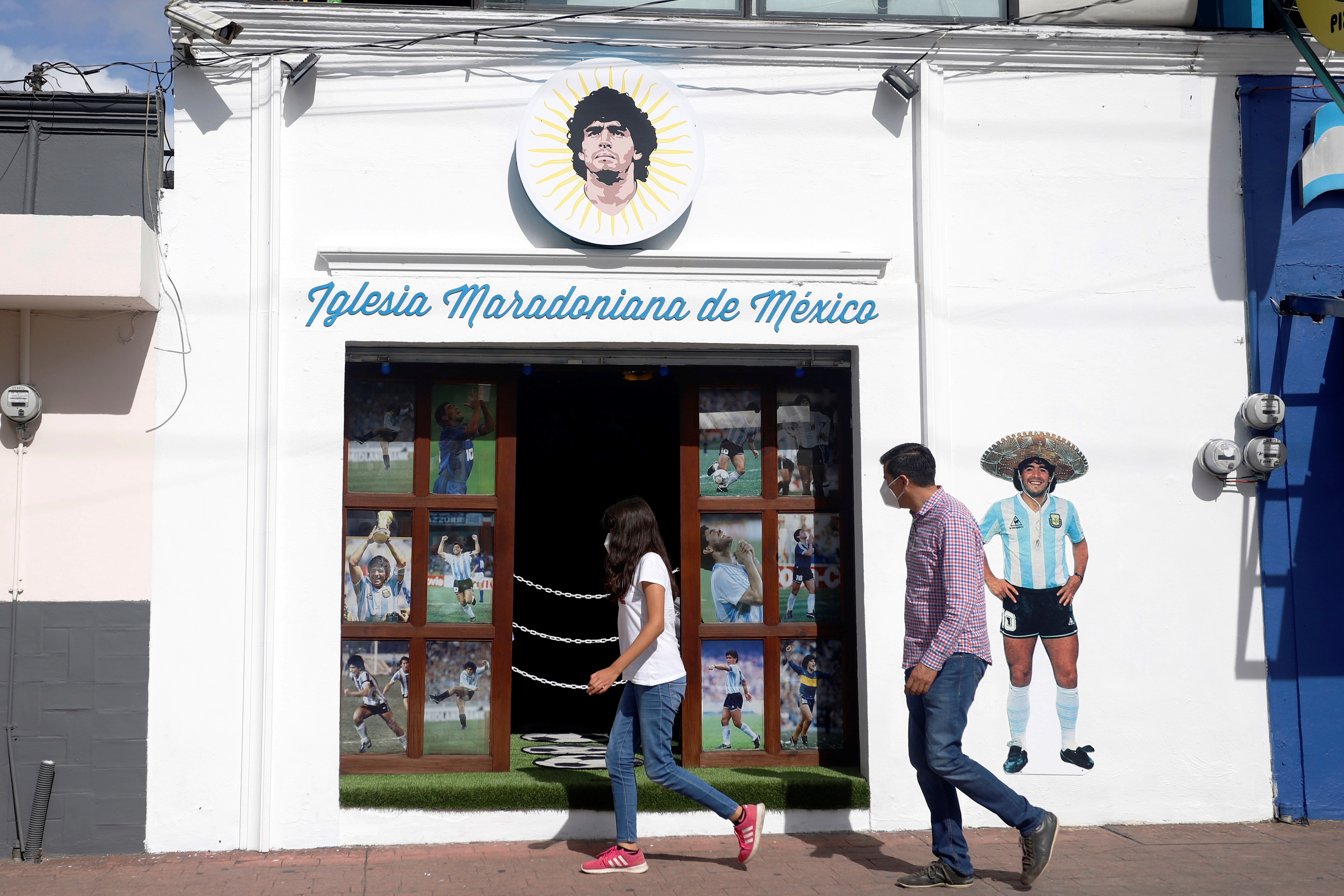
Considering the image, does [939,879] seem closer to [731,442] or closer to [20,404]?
[731,442]

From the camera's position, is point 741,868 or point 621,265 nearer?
point 741,868

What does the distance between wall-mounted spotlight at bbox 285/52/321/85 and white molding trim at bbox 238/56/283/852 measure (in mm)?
67

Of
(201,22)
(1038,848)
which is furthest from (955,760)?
(201,22)

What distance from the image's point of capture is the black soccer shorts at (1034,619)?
6484 millimetres

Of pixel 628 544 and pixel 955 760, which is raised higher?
pixel 628 544

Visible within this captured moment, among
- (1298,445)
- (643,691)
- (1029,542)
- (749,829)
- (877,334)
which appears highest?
(877,334)

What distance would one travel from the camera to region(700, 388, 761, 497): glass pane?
687cm

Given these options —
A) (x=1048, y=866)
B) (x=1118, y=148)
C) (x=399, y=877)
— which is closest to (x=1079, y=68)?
(x=1118, y=148)

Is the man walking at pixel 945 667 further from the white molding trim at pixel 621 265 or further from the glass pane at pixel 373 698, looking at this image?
the glass pane at pixel 373 698

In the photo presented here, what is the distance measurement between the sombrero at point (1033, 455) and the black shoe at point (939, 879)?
225 centimetres

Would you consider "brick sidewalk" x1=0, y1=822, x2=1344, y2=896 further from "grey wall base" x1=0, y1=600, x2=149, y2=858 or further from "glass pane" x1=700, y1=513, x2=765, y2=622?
"glass pane" x1=700, y1=513, x2=765, y2=622

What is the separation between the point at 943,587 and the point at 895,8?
376cm

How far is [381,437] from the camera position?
21.8ft

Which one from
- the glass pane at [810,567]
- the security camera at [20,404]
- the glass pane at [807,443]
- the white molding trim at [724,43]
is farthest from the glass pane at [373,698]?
the white molding trim at [724,43]
